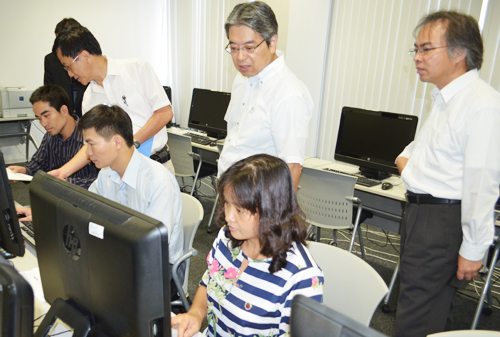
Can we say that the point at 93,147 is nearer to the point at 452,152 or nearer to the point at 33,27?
the point at 452,152

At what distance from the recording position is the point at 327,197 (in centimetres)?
264

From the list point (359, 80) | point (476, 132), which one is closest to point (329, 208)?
point (476, 132)

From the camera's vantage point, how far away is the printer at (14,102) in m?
4.60

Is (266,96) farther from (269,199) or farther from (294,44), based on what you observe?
A: (294,44)

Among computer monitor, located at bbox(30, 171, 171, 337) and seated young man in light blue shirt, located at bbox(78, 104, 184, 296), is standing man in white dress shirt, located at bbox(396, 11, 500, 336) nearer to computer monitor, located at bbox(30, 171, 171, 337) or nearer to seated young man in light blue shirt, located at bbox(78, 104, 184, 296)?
seated young man in light blue shirt, located at bbox(78, 104, 184, 296)

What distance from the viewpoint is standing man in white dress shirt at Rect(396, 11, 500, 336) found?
139 cm

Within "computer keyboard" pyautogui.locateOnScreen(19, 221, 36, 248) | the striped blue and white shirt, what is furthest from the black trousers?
"computer keyboard" pyautogui.locateOnScreen(19, 221, 36, 248)

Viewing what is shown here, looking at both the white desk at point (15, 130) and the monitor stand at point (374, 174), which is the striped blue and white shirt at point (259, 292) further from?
the white desk at point (15, 130)

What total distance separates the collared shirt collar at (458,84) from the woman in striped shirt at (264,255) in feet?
2.90

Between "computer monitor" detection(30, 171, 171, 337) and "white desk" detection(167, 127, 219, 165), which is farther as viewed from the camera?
"white desk" detection(167, 127, 219, 165)

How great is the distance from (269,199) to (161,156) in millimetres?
1396

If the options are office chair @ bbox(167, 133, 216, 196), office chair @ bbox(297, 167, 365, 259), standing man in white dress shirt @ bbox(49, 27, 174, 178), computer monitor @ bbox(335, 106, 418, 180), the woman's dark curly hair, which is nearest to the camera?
the woman's dark curly hair

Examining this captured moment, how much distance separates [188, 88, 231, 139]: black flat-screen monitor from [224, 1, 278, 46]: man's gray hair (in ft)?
8.17

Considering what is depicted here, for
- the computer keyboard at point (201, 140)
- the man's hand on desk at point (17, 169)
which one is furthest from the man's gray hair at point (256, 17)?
the computer keyboard at point (201, 140)
